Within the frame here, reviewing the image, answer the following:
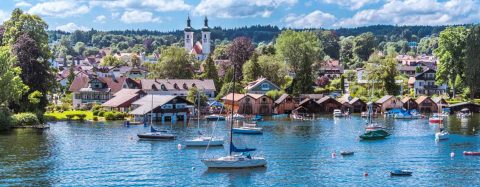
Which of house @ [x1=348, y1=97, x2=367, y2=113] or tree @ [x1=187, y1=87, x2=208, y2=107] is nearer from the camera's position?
tree @ [x1=187, y1=87, x2=208, y2=107]

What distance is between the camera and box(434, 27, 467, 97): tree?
137 metres

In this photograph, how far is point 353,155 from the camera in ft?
225

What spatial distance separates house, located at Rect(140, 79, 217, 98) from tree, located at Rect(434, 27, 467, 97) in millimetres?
43444

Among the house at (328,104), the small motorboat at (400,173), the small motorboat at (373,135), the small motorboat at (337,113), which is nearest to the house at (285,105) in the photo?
the house at (328,104)

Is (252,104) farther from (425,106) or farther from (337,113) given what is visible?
(425,106)

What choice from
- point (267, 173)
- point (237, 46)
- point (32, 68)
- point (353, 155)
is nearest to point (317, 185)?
point (267, 173)

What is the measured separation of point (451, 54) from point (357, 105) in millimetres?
22115

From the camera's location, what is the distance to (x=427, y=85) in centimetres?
14962

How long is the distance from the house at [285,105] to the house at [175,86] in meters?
14.4

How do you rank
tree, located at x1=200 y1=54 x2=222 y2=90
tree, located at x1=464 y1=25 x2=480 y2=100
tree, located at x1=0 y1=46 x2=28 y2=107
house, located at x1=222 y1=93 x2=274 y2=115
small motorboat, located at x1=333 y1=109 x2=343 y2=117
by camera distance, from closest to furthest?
tree, located at x1=0 y1=46 x2=28 y2=107 → small motorboat, located at x1=333 y1=109 x2=343 y2=117 → house, located at x1=222 y1=93 x2=274 y2=115 → tree, located at x1=464 y1=25 x2=480 y2=100 → tree, located at x1=200 y1=54 x2=222 y2=90

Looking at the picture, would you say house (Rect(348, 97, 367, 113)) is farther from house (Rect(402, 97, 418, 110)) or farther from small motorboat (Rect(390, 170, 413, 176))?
small motorboat (Rect(390, 170, 413, 176))

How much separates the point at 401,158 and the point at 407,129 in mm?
28942

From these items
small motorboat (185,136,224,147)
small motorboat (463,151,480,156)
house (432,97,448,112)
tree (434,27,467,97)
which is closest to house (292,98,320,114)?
house (432,97,448,112)

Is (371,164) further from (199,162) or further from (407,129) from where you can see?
(407,129)
